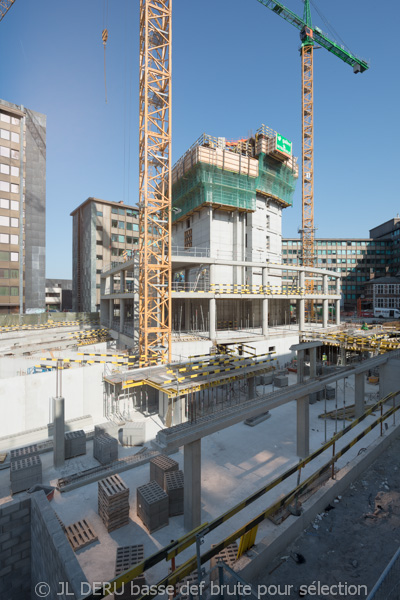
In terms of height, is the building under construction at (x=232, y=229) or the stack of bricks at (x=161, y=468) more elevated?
the building under construction at (x=232, y=229)

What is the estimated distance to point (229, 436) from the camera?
1358 cm

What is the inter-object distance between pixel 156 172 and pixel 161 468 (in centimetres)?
2286

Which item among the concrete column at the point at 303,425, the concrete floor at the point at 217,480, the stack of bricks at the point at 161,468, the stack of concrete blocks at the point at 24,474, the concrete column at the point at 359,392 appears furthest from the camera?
the concrete column at the point at 359,392

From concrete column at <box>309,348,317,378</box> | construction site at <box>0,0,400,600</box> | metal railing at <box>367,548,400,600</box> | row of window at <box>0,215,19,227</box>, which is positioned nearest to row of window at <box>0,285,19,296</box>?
row of window at <box>0,215,19,227</box>

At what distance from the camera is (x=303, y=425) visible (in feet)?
37.0

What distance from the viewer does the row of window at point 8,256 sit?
157ft

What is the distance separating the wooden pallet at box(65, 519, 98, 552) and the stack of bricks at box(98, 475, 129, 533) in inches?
17.2

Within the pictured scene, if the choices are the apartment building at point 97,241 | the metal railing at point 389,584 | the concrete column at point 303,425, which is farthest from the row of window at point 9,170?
the metal railing at point 389,584

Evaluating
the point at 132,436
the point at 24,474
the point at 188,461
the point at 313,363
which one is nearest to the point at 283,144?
the point at 313,363

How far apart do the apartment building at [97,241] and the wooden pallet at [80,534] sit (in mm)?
53970

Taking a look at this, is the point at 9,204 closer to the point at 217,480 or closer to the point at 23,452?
the point at 23,452

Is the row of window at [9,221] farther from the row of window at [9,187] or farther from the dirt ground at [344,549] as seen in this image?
the dirt ground at [344,549]

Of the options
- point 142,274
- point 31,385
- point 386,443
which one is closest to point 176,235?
point 142,274

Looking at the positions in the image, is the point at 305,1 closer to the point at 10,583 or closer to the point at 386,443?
the point at 386,443
